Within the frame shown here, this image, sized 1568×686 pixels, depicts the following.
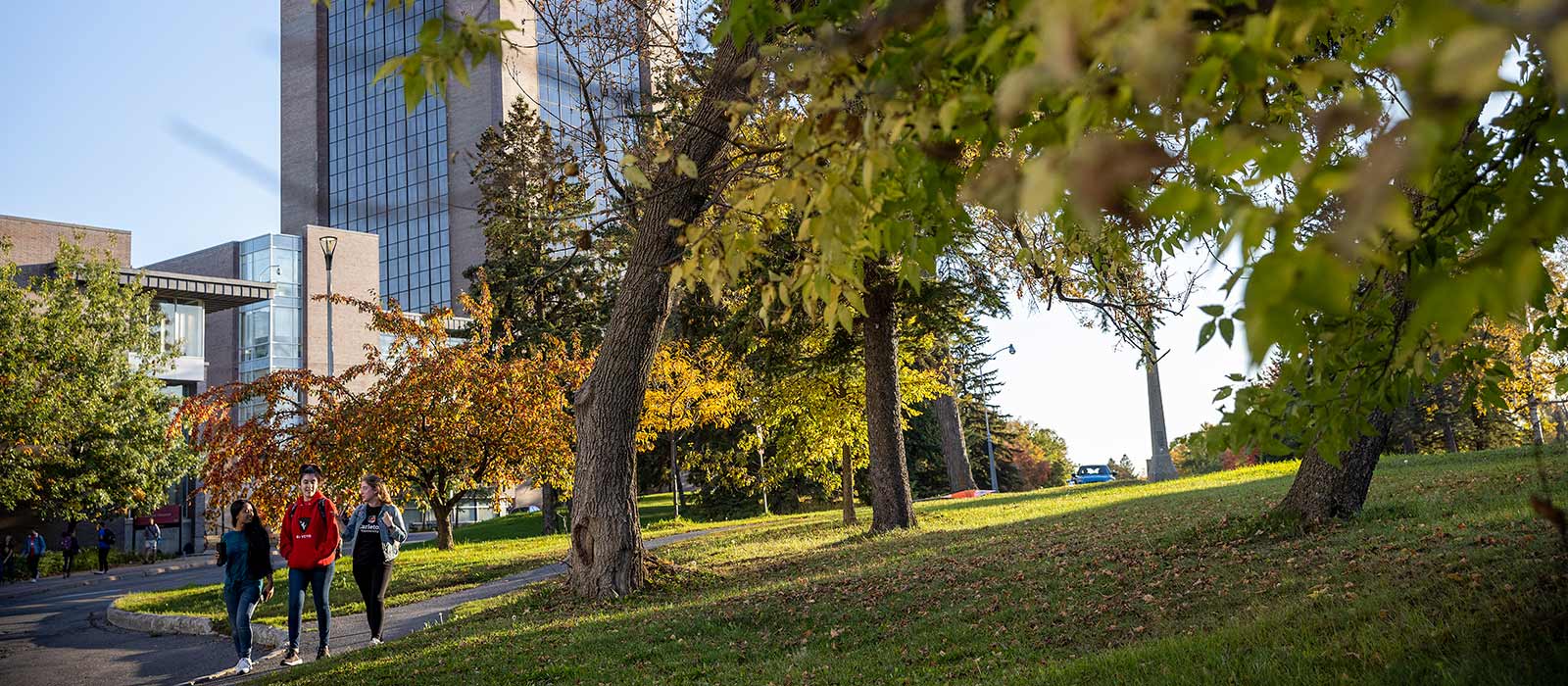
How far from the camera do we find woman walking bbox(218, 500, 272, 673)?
943 cm

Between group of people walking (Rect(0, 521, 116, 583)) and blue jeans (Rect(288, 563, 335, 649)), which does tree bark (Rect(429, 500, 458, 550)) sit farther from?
group of people walking (Rect(0, 521, 116, 583))

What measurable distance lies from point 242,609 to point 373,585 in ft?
3.73

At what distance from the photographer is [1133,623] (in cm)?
702

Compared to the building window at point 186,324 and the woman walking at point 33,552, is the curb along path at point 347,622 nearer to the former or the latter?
the woman walking at point 33,552

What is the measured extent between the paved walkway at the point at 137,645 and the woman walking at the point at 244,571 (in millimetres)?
399

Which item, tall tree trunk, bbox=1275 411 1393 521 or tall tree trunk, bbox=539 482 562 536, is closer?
tall tree trunk, bbox=1275 411 1393 521

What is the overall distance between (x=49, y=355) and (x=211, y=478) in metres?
17.1

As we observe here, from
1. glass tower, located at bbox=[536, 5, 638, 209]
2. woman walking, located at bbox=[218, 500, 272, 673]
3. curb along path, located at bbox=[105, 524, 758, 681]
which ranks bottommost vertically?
curb along path, located at bbox=[105, 524, 758, 681]

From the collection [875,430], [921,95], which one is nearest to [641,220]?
[875,430]

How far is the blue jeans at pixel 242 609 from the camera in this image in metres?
9.38

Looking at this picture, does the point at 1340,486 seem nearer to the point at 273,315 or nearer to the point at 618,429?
the point at 618,429

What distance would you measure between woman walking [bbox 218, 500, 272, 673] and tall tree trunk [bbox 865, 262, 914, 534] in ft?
33.7

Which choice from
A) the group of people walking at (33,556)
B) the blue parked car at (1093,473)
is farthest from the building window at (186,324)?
the blue parked car at (1093,473)

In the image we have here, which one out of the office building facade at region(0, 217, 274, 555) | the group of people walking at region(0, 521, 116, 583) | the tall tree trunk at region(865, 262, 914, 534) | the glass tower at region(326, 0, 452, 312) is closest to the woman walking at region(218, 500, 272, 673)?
the tall tree trunk at region(865, 262, 914, 534)
